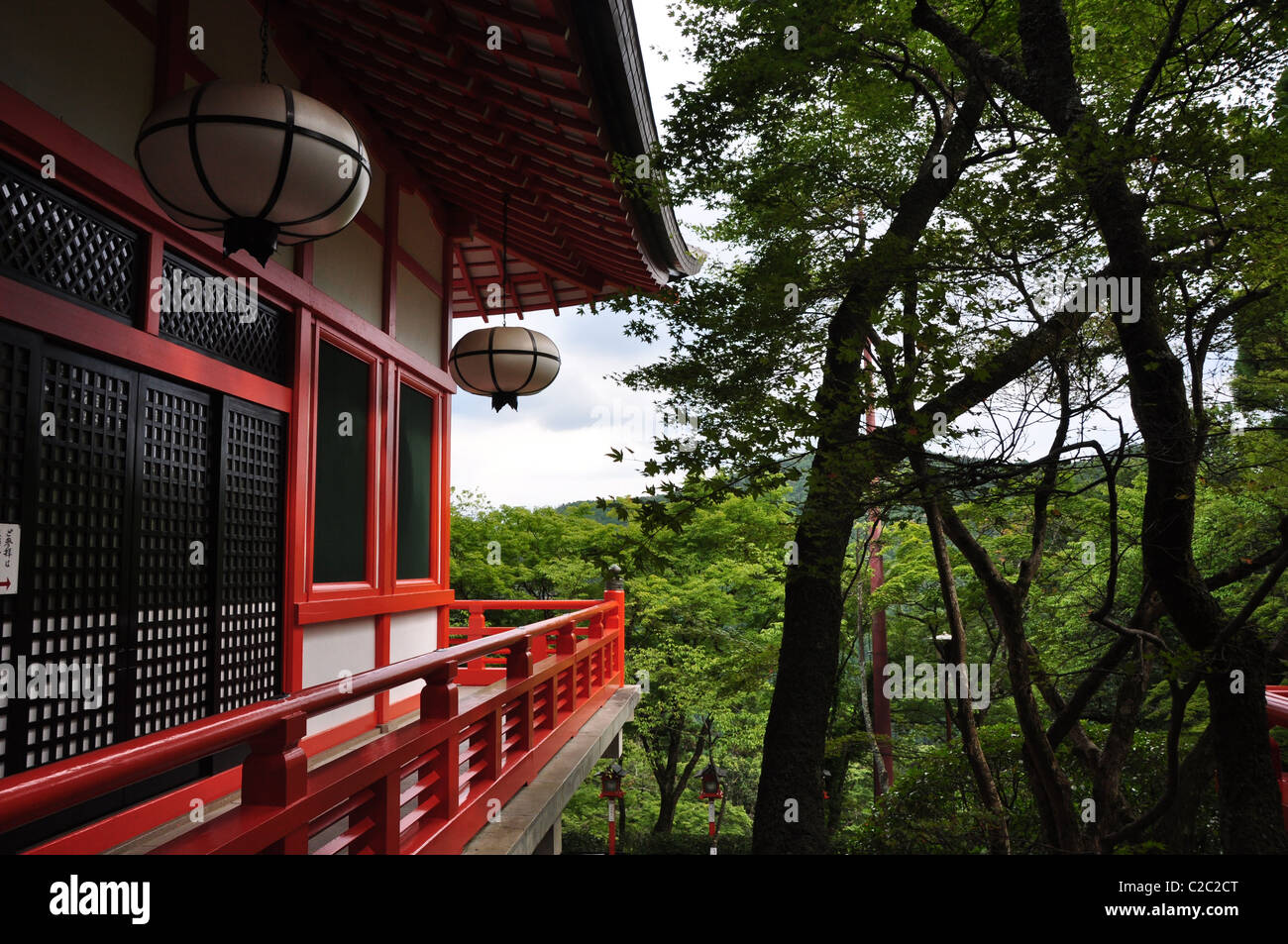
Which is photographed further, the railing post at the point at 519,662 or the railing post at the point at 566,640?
the railing post at the point at 566,640

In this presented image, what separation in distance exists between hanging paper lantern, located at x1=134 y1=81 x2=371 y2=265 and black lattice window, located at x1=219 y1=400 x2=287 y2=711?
143 centimetres

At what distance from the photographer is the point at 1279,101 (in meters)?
3.48

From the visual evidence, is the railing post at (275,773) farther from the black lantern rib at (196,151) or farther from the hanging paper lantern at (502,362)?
the hanging paper lantern at (502,362)

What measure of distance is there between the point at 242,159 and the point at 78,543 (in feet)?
5.85

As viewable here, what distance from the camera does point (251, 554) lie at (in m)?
4.48

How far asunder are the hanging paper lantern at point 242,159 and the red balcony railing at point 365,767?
75.6 inches

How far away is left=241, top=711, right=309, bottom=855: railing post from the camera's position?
2.40m

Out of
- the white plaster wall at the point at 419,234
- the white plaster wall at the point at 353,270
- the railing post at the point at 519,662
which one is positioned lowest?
the railing post at the point at 519,662

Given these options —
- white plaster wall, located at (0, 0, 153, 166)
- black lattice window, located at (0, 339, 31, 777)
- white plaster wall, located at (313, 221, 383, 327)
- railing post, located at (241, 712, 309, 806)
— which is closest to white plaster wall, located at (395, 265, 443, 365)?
white plaster wall, located at (313, 221, 383, 327)

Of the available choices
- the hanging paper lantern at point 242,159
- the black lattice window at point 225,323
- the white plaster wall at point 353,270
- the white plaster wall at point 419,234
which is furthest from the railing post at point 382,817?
the white plaster wall at point 419,234

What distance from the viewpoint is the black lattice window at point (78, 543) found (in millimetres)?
3088

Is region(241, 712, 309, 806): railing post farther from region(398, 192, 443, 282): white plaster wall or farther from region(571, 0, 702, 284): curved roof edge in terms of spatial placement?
region(398, 192, 443, 282): white plaster wall

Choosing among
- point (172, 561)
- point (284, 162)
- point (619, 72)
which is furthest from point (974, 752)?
point (284, 162)
